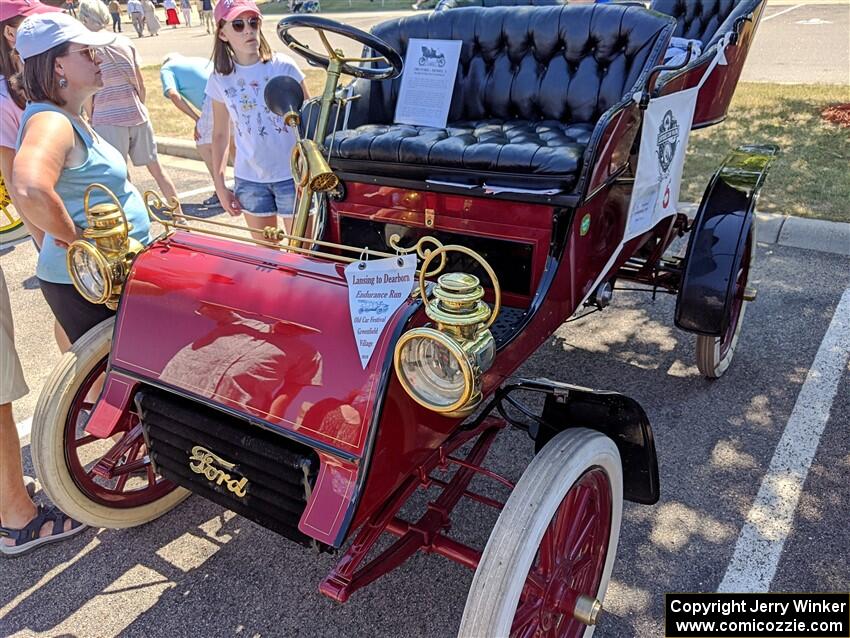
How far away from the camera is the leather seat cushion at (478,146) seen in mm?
2178

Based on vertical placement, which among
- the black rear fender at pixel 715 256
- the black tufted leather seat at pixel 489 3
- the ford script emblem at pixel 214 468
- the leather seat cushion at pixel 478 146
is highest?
the black tufted leather seat at pixel 489 3

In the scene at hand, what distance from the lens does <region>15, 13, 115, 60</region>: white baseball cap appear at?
78.5 inches

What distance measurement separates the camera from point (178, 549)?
2.23 meters

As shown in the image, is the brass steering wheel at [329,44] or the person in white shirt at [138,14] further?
the person in white shirt at [138,14]

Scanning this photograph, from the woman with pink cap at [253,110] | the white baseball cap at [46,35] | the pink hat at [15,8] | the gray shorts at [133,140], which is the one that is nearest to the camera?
the white baseball cap at [46,35]

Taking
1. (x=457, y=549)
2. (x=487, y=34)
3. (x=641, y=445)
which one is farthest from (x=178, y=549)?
(x=487, y=34)

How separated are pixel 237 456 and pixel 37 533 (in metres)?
1.17

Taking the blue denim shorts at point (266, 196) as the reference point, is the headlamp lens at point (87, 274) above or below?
above

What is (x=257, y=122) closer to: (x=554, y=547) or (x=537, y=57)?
(x=537, y=57)

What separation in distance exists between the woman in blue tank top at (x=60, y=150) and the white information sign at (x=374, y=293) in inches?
42.0

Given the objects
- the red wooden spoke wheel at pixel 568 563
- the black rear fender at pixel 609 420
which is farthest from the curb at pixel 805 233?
the red wooden spoke wheel at pixel 568 563

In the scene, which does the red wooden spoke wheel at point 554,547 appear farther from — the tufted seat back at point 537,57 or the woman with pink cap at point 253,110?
the woman with pink cap at point 253,110

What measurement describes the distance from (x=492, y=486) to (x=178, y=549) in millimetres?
1131

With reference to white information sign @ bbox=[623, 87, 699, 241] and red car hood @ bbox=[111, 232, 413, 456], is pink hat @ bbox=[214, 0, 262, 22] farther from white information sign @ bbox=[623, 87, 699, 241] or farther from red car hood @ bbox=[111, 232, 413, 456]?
white information sign @ bbox=[623, 87, 699, 241]
